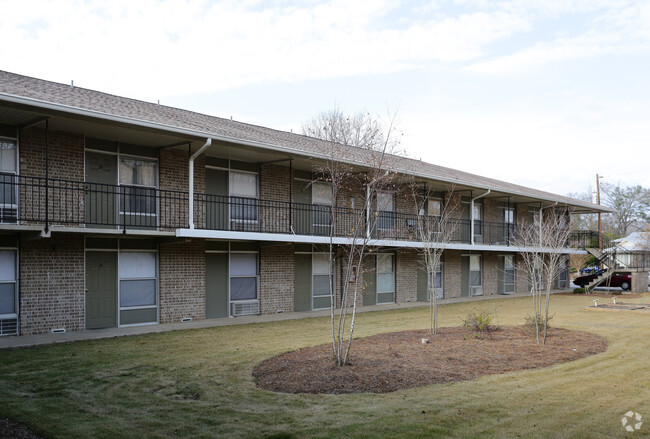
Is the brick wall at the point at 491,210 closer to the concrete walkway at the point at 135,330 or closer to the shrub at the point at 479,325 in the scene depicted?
the concrete walkway at the point at 135,330

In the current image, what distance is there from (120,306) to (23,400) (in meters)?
7.49

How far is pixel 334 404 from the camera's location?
684 cm

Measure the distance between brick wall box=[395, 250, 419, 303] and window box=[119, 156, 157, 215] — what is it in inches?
437

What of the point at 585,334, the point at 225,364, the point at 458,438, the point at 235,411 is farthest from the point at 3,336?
the point at 585,334

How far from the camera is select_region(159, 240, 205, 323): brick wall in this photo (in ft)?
50.1

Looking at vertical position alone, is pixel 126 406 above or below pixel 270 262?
below

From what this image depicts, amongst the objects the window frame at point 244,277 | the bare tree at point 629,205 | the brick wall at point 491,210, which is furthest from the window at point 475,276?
A: the bare tree at point 629,205

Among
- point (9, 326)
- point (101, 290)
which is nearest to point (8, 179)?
point (9, 326)

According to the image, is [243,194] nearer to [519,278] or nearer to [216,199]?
[216,199]

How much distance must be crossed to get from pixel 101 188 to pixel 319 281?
8.48 metres

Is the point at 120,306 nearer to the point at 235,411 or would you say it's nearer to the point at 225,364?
the point at 225,364

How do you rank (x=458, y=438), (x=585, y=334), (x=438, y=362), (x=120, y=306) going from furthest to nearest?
(x=120, y=306)
(x=585, y=334)
(x=438, y=362)
(x=458, y=438)

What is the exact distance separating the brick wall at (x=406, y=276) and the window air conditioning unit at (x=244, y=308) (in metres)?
7.38

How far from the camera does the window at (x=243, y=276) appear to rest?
674 inches
